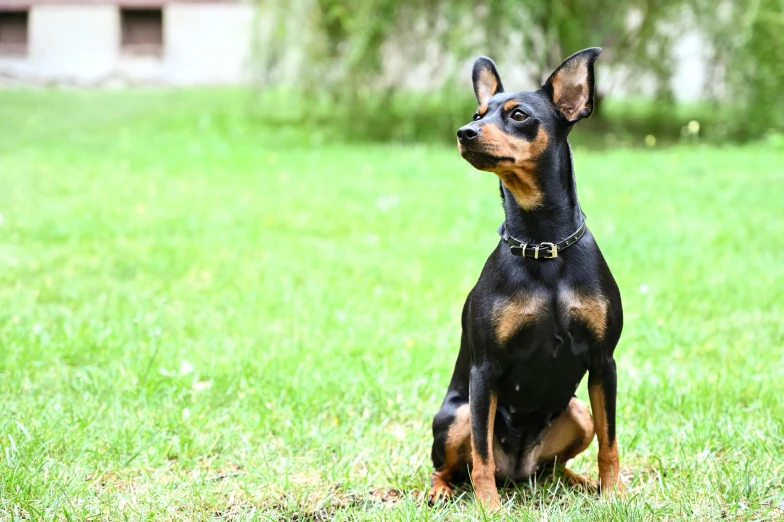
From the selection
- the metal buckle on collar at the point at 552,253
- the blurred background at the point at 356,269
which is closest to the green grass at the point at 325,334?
the blurred background at the point at 356,269

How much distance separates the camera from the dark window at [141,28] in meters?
23.3

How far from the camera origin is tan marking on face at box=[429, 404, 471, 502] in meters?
2.84

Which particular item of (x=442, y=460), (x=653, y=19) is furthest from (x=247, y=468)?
(x=653, y=19)

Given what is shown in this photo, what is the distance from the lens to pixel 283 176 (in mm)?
9508

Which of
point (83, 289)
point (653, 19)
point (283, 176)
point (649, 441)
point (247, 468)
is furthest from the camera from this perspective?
point (653, 19)

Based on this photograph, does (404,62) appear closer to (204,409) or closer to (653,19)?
(653,19)

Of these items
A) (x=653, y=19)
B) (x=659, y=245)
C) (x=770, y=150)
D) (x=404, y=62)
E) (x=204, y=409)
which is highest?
(x=653, y=19)

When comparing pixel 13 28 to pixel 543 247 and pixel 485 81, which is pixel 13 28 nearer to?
pixel 485 81

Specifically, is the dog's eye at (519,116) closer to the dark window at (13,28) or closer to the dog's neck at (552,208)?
the dog's neck at (552,208)

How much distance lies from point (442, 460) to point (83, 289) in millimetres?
3429

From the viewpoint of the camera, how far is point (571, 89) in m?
Answer: 2.72

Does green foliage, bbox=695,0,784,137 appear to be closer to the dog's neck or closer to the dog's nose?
the dog's neck

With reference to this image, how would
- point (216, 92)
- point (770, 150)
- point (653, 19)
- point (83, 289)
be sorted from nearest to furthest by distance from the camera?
point (83, 289) → point (770, 150) → point (653, 19) → point (216, 92)

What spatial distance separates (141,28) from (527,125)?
22743 millimetres
